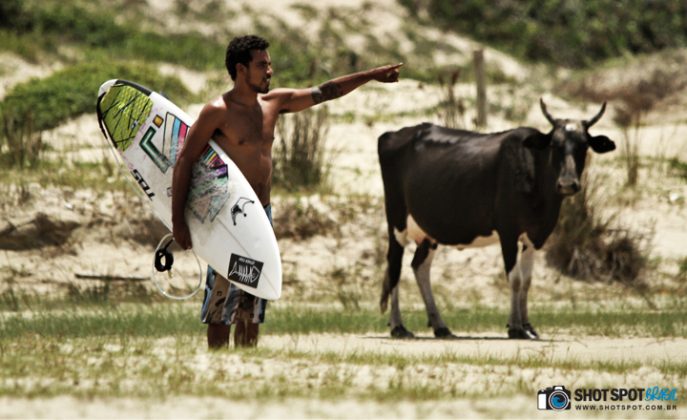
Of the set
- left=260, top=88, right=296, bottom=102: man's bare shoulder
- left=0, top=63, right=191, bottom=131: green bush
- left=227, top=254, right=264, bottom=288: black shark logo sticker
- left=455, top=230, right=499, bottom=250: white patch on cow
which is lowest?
left=227, top=254, right=264, bottom=288: black shark logo sticker

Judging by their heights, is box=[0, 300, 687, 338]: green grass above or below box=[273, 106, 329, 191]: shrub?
below

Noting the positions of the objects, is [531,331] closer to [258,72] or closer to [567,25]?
[258,72]

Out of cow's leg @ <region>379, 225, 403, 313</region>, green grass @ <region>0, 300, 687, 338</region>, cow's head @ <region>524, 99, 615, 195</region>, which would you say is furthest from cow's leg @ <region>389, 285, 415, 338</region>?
cow's head @ <region>524, 99, 615, 195</region>

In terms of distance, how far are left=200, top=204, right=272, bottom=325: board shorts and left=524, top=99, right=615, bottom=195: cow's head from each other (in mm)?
4404

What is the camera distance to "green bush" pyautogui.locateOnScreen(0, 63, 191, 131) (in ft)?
71.7

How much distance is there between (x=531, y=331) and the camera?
12422mm

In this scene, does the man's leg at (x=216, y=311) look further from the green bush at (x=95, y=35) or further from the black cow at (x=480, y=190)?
the green bush at (x=95, y=35)

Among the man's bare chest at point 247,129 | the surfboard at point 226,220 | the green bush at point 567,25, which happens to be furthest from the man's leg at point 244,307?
the green bush at point 567,25

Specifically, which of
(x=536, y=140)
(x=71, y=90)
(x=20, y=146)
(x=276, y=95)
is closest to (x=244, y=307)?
(x=276, y=95)

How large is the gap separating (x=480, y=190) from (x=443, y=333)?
4.97ft

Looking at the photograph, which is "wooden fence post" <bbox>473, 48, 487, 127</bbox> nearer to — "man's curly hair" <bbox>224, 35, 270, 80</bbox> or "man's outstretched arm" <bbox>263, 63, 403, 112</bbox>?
"man's outstretched arm" <bbox>263, 63, 403, 112</bbox>

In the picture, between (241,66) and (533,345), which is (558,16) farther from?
(241,66)

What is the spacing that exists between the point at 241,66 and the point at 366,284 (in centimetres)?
845

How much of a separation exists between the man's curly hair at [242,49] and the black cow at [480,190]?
14.4ft
